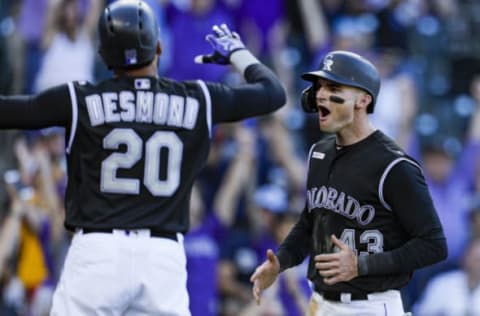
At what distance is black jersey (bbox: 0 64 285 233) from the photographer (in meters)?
5.21

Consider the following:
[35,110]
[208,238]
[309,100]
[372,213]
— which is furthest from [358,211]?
[208,238]

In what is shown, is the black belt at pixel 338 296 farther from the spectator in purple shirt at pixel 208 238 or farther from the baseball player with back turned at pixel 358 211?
the spectator in purple shirt at pixel 208 238

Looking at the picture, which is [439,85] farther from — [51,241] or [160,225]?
[160,225]

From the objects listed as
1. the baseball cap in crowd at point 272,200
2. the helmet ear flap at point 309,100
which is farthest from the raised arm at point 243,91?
the baseball cap in crowd at point 272,200

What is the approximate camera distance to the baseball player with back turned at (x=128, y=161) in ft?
16.8

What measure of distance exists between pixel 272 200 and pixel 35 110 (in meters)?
4.69

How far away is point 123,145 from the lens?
5.24 metres

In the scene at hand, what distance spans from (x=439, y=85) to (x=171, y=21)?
3.41 metres

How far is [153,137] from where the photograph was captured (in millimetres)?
5270

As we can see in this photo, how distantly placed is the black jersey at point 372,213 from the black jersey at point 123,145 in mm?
698

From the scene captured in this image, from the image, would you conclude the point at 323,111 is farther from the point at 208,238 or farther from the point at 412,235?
the point at 208,238

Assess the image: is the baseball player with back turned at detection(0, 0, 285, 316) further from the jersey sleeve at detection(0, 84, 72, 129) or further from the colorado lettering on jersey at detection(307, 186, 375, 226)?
the colorado lettering on jersey at detection(307, 186, 375, 226)

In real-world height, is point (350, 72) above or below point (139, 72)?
above

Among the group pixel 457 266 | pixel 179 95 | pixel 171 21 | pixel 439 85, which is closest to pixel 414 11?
pixel 439 85
